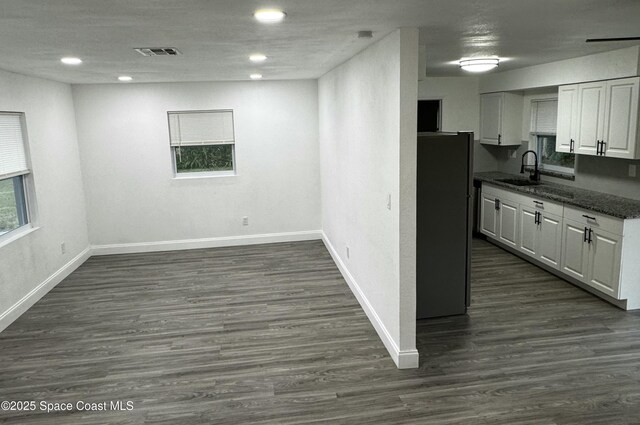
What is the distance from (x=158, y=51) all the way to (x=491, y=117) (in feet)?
16.5

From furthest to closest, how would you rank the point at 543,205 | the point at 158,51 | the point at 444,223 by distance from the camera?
the point at 543,205
the point at 444,223
the point at 158,51

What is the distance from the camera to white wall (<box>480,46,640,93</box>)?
Answer: 4.55 metres

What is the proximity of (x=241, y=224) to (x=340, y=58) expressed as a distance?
338 centimetres

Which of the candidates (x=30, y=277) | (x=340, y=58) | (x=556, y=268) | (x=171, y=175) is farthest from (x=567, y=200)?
(x=30, y=277)

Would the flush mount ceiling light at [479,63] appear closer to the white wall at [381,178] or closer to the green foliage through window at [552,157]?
the white wall at [381,178]

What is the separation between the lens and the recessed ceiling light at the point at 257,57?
427cm

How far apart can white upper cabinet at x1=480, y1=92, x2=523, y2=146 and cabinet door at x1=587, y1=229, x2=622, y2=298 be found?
2.59 meters

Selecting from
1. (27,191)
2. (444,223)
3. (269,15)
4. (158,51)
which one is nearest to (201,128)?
(27,191)

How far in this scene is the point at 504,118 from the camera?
6.89 meters

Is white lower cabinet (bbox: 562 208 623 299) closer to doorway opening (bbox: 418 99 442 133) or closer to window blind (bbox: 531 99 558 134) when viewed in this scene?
window blind (bbox: 531 99 558 134)

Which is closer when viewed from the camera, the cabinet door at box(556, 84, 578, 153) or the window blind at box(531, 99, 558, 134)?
the cabinet door at box(556, 84, 578, 153)

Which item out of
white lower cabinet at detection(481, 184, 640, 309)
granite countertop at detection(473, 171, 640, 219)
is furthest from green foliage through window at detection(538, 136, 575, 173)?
white lower cabinet at detection(481, 184, 640, 309)

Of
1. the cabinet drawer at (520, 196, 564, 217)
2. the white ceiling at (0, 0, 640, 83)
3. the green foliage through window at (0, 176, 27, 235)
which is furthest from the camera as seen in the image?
the cabinet drawer at (520, 196, 564, 217)

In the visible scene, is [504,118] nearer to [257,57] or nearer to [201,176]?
[257,57]
